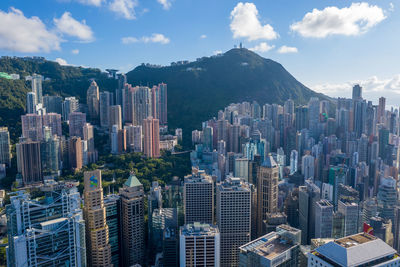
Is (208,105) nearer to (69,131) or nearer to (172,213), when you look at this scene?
(69,131)

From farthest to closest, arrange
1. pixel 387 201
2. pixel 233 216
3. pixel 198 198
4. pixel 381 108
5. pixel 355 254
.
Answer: pixel 381 108
pixel 387 201
pixel 198 198
pixel 233 216
pixel 355 254

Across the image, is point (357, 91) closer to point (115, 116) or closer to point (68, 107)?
point (115, 116)

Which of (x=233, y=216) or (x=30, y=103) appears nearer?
(x=233, y=216)

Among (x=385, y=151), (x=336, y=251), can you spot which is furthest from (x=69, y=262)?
(x=385, y=151)

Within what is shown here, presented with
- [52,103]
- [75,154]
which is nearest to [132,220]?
[75,154]

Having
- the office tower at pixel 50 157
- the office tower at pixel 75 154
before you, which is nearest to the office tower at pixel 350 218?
the office tower at pixel 75 154
